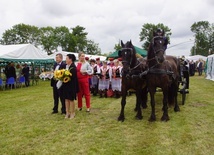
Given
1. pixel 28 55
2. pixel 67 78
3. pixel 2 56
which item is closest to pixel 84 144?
pixel 67 78

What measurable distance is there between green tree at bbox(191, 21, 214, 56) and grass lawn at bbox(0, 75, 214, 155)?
73.7 m

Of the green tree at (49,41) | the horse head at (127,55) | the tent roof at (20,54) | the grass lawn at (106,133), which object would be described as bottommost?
the grass lawn at (106,133)

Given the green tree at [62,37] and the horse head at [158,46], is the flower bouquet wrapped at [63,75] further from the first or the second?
the green tree at [62,37]

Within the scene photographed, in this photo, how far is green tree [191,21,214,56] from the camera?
249ft

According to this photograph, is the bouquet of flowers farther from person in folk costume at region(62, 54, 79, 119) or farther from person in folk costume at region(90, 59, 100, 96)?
person in folk costume at region(90, 59, 100, 96)

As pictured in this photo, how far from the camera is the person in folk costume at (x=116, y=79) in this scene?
9.72 metres

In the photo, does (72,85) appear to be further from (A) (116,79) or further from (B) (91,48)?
(B) (91,48)

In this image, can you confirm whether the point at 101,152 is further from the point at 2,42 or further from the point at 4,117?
the point at 2,42

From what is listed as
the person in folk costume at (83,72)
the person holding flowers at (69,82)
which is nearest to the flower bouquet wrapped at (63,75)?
the person holding flowers at (69,82)

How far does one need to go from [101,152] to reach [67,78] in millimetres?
2691

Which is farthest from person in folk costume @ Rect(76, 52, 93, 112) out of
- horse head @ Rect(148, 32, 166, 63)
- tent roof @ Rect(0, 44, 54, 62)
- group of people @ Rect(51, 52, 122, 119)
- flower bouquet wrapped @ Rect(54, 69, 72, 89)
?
tent roof @ Rect(0, 44, 54, 62)

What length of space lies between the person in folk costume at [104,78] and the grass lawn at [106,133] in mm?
2781

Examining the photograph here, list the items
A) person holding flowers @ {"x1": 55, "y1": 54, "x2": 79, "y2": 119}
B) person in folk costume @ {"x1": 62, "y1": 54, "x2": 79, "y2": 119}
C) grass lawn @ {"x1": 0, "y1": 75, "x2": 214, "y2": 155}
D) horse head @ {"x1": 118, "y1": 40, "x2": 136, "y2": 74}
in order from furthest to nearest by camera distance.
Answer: person in folk costume @ {"x1": 62, "y1": 54, "x2": 79, "y2": 119} → person holding flowers @ {"x1": 55, "y1": 54, "x2": 79, "y2": 119} → horse head @ {"x1": 118, "y1": 40, "x2": 136, "y2": 74} → grass lawn @ {"x1": 0, "y1": 75, "x2": 214, "y2": 155}

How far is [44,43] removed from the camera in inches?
2197
